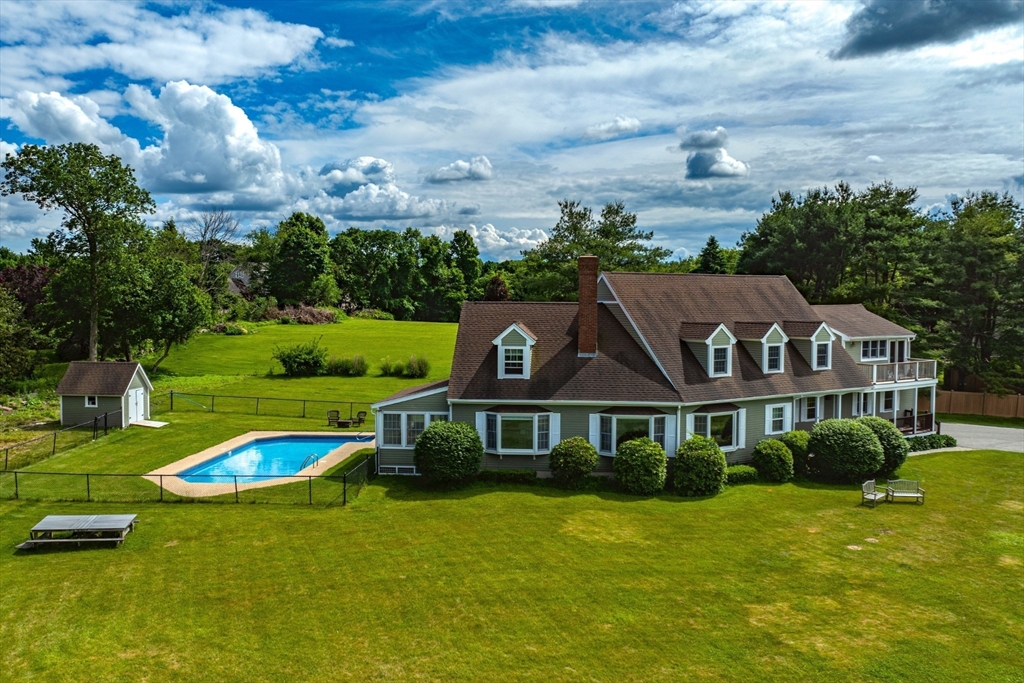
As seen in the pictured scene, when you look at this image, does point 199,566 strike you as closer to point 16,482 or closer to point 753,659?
point 16,482

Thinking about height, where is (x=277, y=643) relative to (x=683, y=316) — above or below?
below

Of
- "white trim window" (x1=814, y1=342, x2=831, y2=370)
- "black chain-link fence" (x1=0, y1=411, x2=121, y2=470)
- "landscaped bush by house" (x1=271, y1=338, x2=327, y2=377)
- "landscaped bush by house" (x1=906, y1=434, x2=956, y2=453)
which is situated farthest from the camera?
"landscaped bush by house" (x1=271, y1=338, x2=327, y2=377)

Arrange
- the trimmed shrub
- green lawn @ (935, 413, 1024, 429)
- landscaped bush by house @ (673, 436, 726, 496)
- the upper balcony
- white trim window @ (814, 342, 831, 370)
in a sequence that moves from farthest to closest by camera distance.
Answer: green lawn @ (935, 413, 1024, 429) → the upper balcony → white trim window @ (814, 342, 831, 370) → the trimmed shrub → landscaped bush by house @ (673, 436, 726, 496)

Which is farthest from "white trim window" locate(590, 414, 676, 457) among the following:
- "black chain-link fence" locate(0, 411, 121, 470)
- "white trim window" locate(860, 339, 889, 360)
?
"black chain-link fence" locate(0, 411, 121, 470)

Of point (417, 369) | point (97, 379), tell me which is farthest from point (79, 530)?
point (417, 369)

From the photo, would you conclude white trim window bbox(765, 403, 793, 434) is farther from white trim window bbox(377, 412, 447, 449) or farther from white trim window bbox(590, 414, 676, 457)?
white trim window bbox(377, 412, 447, 449)

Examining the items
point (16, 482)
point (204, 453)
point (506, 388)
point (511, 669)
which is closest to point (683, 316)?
point (506, 388)
